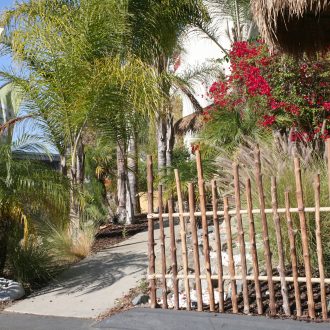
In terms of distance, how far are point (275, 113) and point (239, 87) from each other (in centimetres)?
127

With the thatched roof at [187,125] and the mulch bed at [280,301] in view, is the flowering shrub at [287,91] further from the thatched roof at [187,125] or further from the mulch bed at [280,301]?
the thatched roof at [187,125]

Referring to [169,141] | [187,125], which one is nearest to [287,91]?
[169,141]

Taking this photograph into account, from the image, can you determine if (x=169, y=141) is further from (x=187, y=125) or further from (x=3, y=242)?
(x=3, y=242)

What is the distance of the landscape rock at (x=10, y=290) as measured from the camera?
782 centimetres

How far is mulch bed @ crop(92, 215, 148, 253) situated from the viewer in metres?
10.9

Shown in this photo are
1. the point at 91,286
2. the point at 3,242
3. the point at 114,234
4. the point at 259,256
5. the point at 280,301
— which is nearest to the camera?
the point at 280,301

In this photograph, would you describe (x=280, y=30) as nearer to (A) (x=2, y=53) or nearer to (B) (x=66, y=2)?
(B) (x=66, y=2)

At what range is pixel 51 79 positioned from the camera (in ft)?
32.0

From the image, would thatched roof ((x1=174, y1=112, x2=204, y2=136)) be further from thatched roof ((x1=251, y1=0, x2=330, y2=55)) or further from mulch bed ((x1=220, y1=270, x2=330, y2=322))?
mulch bed ((x1=220, y1=270, x2=330, y2=322))

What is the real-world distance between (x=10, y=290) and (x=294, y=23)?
5.45 meters

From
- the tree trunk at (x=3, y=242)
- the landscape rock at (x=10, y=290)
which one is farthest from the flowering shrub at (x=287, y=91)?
the landscape rock at (x=10, y=290)

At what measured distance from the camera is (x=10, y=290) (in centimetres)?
785

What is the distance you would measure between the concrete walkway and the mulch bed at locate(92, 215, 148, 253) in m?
1.15

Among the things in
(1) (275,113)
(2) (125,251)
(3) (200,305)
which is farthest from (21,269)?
(1) (275,113)
